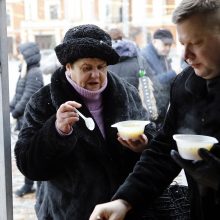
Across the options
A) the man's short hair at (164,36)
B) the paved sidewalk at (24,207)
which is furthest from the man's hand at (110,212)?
the man's short hair at (164,36)

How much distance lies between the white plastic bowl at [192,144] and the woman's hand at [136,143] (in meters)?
0.47

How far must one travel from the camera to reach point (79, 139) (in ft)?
6.61

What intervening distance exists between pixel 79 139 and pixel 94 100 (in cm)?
21

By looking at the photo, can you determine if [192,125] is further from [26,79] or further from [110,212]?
[26,79]

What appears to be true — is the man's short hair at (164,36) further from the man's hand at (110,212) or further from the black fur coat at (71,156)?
the man's hand at (110,212)

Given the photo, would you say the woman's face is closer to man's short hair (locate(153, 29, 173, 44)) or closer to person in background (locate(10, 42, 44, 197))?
person in background (locate(10, 42, 44, 197))

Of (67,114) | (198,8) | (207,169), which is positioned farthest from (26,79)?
(207,169)

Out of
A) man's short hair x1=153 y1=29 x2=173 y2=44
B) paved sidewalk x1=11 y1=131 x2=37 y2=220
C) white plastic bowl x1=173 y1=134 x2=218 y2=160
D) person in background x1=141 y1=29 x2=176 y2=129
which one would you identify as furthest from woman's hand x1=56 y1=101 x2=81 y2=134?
man's short hair x1=153 y1=29 x2=173 y2=44

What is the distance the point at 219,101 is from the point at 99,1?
530 inches

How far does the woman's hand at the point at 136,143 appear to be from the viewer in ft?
6.37

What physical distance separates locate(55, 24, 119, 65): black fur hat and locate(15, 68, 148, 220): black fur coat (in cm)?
15

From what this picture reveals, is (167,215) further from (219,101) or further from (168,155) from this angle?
(219,101)

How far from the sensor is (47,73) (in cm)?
587

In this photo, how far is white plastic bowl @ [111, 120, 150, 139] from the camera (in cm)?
190
